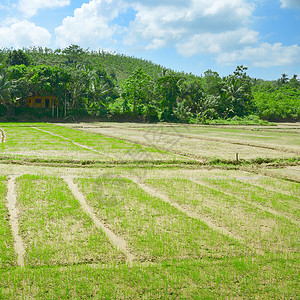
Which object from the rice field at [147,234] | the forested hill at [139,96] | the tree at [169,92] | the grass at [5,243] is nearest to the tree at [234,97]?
the forested hill at [139,96]

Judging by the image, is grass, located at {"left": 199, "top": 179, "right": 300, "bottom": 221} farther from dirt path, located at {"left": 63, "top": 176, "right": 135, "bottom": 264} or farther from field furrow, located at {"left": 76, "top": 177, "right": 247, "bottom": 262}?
dirt path, located at {"left": 63, "top": 176, "right": 135, "bottom": 264}

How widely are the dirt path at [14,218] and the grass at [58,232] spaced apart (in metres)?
0.07

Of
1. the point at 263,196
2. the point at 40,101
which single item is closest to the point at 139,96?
the point at 40,101

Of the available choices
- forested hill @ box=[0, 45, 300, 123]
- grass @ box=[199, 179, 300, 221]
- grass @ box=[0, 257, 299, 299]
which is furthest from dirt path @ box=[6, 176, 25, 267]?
forested hill @ box=[0, 45, 300, 123]

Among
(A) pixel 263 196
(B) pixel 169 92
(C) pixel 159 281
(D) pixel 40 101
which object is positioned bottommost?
(C) pixel 159 281

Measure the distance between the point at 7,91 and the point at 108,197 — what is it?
2818 cm

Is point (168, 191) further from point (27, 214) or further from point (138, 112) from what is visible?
point (138, 112)

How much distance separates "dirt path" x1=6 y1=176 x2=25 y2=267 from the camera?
4148mm

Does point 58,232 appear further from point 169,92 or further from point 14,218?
point 169,92

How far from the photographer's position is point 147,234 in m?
4.81

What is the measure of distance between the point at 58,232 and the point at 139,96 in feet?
115

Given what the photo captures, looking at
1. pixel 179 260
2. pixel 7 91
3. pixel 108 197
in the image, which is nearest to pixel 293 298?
pixel 179 260

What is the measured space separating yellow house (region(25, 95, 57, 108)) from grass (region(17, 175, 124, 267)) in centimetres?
→ 3156

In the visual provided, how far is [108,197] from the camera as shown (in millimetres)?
6652
